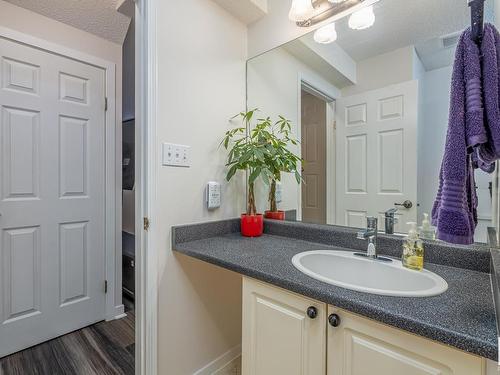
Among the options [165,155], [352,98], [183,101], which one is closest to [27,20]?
[183,101]

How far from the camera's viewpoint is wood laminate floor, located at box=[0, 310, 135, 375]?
151cm

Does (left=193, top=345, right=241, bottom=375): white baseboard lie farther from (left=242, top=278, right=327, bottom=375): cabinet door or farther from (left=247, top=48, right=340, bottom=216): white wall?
(left=247, top=48, right=340, bottom=216): white wall

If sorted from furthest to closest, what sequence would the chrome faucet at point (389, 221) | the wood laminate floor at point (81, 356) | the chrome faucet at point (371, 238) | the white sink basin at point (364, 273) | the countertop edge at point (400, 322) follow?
the wood laminate floor at point (81, 356), the chrome faucet at point (389, 221), the chrome faucet at point (371, 238), the white sink basin at point (364, 273), the countertop edge at point (400, 322)

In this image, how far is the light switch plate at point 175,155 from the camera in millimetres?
1263

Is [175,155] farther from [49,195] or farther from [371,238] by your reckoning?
[49,195]

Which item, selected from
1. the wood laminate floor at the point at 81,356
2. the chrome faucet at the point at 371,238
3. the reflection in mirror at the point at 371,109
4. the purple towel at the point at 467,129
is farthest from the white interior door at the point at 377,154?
the wood laminate floor at the point at 81,356

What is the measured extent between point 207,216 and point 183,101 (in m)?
0.61

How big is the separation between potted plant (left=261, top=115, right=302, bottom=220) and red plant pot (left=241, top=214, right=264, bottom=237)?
0.53 feet

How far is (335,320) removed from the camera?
2.48 ft

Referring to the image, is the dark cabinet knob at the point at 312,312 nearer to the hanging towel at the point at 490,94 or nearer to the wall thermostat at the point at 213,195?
the hanging towel at the point at 490,94

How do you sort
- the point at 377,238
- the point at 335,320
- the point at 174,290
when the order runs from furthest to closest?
the point at 174,290 < the point at 377,238 < the point at 335,320

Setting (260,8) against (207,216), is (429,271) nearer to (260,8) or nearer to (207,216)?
(207,216)

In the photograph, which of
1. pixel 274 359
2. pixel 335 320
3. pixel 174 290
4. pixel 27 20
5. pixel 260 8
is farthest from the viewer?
pixel 27 20

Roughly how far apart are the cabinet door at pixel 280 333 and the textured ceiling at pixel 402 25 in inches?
47.6
